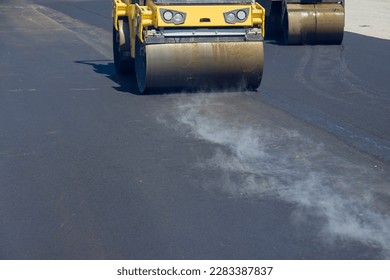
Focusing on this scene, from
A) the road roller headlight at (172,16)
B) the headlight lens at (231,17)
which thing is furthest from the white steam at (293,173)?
the headlight lens at (231,17)

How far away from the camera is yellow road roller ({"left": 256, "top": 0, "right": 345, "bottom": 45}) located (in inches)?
767

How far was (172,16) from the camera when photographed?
12.2 m

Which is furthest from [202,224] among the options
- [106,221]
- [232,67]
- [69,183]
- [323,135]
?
[232,67]

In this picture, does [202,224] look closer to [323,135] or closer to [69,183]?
[69,183]

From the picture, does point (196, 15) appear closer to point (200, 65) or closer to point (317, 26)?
point (200, 65)

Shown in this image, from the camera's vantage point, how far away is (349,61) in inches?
663

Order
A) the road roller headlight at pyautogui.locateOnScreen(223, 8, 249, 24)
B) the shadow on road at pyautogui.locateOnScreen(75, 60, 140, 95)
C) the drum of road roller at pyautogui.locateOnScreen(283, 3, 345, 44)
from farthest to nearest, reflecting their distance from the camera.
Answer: the drum of road roller at pyautogui.locateOnScreen(283, 3, 345, 44), the shadow on road at pyautogui.locateOnScreen(75, 60, 140, 95), the road roller headlight at pyautogui.locateOnScreen(223, 8, 249, 24)

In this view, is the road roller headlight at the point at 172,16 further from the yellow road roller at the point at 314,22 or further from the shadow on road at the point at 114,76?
the yellow road roller at the point at 314,22

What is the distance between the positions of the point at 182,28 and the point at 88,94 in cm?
203

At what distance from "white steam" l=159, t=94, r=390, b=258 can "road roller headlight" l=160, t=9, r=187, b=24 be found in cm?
164

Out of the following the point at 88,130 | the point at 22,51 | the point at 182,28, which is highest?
the point at 182,28

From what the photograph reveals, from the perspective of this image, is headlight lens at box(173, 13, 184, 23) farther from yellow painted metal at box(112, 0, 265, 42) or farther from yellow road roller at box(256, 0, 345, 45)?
yellow road roller at box(256, 0, 345, 45)

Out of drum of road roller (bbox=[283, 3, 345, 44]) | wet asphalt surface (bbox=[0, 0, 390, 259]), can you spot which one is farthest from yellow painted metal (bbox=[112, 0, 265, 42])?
drum of road roller (bbox=[283, 3, 345, 44])

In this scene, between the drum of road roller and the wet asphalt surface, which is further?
the drum of road roller
